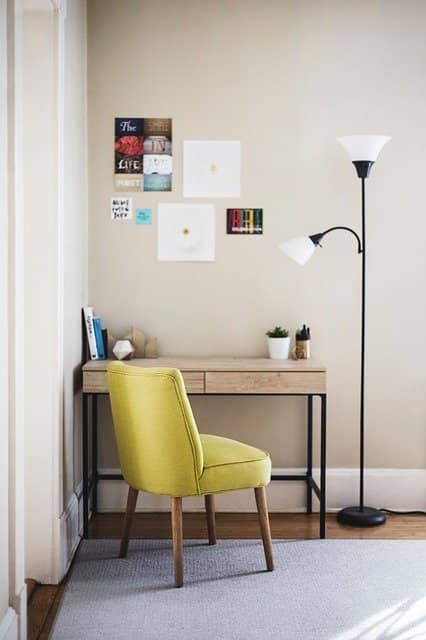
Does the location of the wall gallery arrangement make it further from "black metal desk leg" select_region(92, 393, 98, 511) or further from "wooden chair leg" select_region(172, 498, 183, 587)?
"wooden chair leg" select_region(172, 498, 183, 587)

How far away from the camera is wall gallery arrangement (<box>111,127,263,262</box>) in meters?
4.53

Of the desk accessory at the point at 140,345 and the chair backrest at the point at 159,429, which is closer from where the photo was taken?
the chair backrest at the point at 159,429

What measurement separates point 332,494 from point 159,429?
1.48m

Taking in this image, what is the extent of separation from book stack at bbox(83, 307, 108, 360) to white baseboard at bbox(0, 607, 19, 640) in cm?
177

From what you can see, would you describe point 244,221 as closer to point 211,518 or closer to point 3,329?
point 211,518

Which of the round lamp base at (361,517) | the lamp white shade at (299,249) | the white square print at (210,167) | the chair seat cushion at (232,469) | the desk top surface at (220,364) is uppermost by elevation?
the white square print at (210,167)

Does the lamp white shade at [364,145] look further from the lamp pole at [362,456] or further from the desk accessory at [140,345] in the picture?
the desk accessory at [140,345]

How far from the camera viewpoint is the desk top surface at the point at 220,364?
4086 mm

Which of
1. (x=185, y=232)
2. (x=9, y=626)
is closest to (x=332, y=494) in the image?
(x=185, y=232)

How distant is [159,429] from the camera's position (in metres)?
3.51

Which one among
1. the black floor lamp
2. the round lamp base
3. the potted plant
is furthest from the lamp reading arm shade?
the round lamp base

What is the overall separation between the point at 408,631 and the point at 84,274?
2.33 meters

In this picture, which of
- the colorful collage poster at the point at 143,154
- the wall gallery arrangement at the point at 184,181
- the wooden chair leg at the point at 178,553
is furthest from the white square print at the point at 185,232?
the wooden chair leg at the point at 178,553

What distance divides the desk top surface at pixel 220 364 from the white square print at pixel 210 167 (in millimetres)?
851
